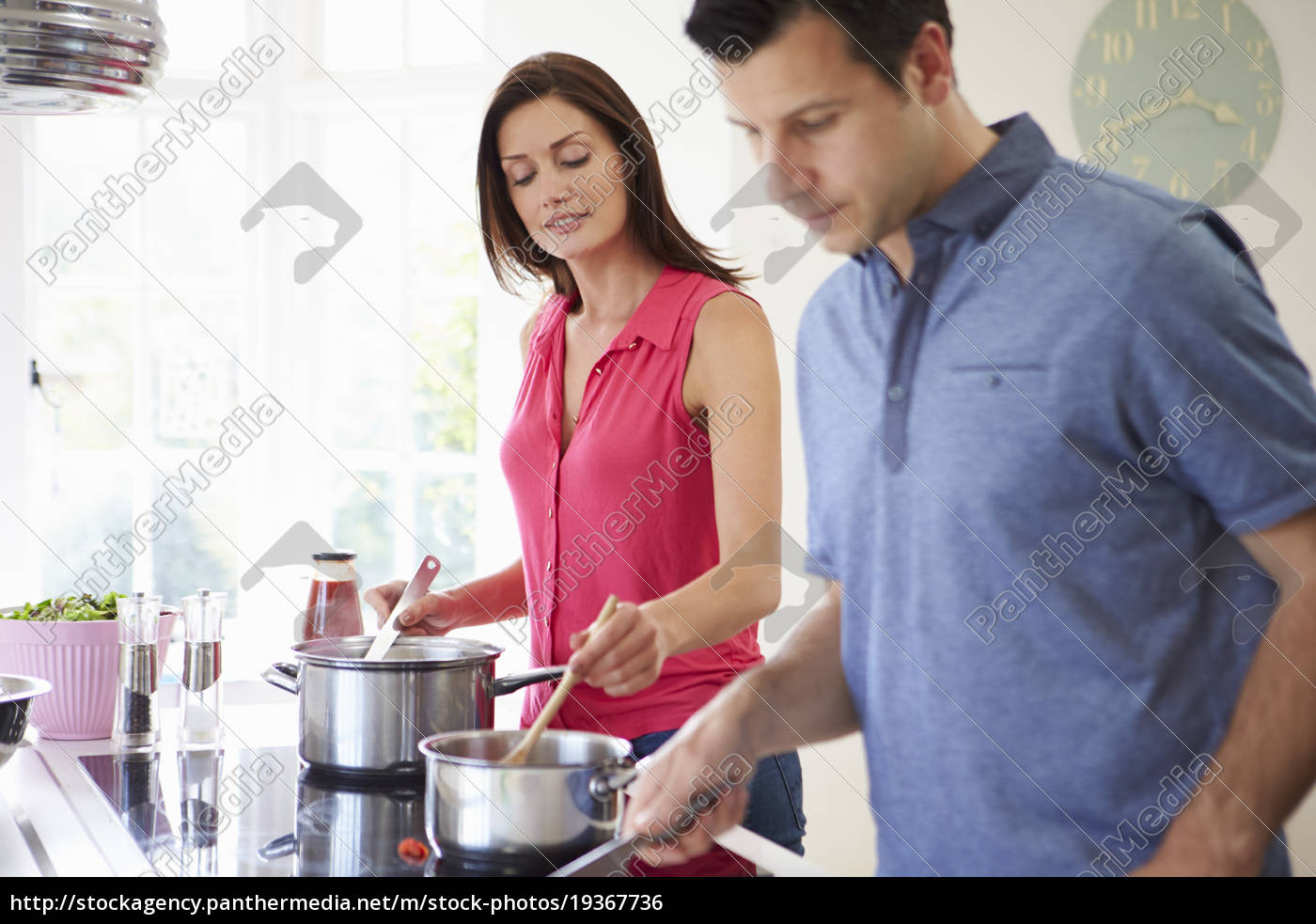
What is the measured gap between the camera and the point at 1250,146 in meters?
0.91

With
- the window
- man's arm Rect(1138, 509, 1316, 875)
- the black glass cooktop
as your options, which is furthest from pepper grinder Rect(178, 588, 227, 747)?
the window

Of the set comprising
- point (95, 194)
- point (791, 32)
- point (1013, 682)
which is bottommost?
point (1013, 682)

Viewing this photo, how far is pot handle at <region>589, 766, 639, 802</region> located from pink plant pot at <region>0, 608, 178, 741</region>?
0.58 meters

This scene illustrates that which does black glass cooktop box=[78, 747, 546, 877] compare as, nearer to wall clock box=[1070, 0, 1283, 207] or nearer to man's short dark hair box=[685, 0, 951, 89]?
man's short dark hair box=[685, 0, 951, 89]

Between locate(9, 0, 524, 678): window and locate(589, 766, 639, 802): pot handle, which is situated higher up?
locate(9, 0, 524, 678): window

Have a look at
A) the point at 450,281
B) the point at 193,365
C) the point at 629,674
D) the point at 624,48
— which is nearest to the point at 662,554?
Result: the point at 629,674

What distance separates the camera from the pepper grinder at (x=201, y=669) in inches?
40.7

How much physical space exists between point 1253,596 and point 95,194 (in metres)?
2.12

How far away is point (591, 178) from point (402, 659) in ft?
1.51

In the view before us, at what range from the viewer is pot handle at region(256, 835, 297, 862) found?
75 centimetres

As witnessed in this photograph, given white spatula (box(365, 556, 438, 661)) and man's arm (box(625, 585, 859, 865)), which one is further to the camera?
white spatula (box(365, 556, 438, 661))

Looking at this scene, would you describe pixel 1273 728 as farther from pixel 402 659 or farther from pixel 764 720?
pixel 402 659

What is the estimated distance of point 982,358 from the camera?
68 centimetres

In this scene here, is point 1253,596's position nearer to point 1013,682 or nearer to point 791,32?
point 1013,682
